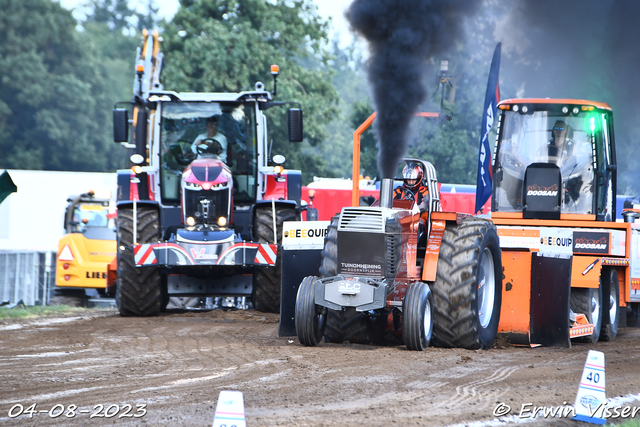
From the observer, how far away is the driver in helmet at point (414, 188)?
29.8 ft

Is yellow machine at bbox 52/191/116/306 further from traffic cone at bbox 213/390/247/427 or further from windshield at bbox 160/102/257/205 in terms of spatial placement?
traffic cone at bbox 213/390/247/427

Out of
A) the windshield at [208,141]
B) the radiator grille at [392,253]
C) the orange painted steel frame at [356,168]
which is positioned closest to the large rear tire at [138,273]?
the windshield at [208,141]

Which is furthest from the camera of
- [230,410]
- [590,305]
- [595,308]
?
[595,308]

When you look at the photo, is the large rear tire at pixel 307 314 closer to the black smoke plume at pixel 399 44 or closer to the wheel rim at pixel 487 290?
the wheel rim at pixel 487 290

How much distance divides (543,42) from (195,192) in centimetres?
858

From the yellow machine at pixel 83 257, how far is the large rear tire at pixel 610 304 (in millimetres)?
8954

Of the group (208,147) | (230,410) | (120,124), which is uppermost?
(120,124)

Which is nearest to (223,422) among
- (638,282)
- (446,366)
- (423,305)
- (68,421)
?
(68,421)

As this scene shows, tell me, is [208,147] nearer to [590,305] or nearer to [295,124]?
[295,124]

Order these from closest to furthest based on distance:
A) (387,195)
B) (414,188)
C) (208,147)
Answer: (387,195) → (414,188) → (208,147)

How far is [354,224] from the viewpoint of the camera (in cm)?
820

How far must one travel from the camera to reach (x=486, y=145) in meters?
15.2

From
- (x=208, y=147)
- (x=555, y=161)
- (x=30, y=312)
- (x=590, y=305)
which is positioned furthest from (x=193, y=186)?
(x=590, y=305)

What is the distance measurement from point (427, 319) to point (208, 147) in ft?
18.7
